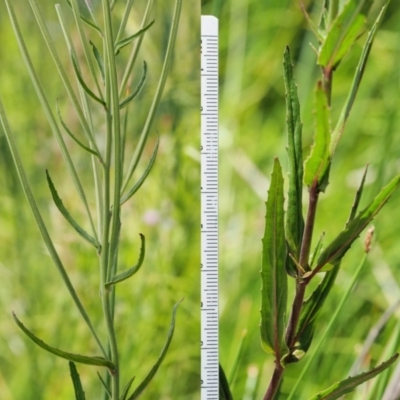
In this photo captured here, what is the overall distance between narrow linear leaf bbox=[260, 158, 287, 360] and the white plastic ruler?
0.29 m

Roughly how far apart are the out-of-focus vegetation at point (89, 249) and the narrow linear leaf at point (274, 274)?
30cm

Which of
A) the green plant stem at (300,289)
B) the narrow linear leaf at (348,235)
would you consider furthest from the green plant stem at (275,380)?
the narrow linear leaf at (348,235)

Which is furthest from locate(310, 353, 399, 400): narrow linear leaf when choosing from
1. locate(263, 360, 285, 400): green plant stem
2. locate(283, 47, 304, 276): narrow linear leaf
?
locate(283, 47, 304, 276): narrow linear leaf

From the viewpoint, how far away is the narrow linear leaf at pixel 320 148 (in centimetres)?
45

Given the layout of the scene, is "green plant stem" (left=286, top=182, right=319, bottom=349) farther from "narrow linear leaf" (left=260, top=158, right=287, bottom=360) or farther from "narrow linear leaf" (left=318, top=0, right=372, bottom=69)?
"narrow linear leaf" (left=318, top=0, right=372, bottom=69)

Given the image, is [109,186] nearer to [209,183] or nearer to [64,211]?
[64,211]

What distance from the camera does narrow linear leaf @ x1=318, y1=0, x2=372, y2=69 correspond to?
17.4 inches

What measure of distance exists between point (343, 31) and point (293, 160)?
0.14 m

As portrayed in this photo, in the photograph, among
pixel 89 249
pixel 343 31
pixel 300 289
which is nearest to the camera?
pixel 343 31

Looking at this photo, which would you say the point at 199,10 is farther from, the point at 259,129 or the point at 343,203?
the point at 343,203

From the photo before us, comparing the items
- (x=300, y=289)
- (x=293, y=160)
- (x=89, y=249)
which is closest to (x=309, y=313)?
(x=300, y=289)

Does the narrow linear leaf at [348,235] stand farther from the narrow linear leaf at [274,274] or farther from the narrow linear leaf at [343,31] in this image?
the narrow linear leaf at [343,31]

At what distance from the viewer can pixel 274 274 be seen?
1.80 feet

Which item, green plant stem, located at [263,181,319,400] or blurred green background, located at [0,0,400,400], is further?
blurred green background, located at [0,0,400,400]
